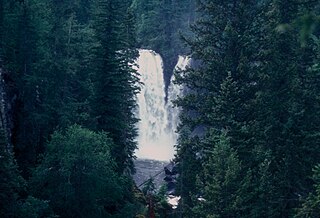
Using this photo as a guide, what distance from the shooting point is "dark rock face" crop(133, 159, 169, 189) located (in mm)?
45156

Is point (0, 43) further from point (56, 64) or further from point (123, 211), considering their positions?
point (123, 211)

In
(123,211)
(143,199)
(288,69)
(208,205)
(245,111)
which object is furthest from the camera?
(143,199)

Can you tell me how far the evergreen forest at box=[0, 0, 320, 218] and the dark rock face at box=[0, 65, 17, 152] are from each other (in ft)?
0.27

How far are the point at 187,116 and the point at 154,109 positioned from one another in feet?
105

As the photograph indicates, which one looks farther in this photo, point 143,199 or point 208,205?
point 143,199

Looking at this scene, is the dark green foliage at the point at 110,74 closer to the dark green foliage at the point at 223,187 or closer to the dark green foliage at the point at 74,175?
the dark green foliage at the point at 74,175

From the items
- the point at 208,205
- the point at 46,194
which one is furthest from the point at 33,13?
the point at 208,205

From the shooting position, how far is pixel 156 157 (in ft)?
176

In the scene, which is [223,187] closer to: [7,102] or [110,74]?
[110,74]

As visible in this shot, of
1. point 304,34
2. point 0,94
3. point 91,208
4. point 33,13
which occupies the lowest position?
point 91,208

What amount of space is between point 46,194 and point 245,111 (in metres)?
9.40

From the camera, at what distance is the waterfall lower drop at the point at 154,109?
2194 inches

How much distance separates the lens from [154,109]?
185ft

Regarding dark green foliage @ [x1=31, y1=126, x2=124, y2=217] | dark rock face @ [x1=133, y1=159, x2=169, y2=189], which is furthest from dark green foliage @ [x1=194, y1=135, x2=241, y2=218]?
dark rock face @ [x1=133, y1=159, x2=169, y2=189]
